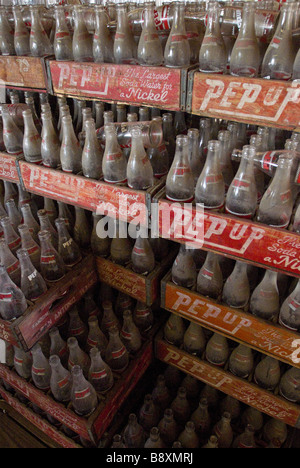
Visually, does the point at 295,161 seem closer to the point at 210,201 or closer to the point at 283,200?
the point at 283,200

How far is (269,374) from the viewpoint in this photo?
154 cm

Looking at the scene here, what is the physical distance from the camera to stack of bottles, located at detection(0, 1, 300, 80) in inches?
42.5

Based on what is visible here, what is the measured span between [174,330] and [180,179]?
90 cm

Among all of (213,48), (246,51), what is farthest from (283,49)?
(213,48)

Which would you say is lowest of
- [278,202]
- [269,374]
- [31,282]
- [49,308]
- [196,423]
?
[196,423]

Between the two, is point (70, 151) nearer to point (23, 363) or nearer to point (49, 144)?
point (49, 144)

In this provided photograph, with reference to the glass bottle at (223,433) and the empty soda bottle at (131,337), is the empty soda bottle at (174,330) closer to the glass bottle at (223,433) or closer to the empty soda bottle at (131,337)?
the empty soda bottle at (131,337)

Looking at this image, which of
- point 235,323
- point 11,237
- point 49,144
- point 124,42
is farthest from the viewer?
point 11,237

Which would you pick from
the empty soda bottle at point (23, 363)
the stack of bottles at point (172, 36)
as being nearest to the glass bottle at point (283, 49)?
the stack of bottles at point (172, 36)

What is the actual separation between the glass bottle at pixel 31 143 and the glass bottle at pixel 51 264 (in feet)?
1.37

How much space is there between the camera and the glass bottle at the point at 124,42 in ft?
4.19

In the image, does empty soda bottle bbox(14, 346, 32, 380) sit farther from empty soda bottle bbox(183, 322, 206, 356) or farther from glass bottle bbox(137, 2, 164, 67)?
glass bottle bbox(137, 2, 164, 67)
